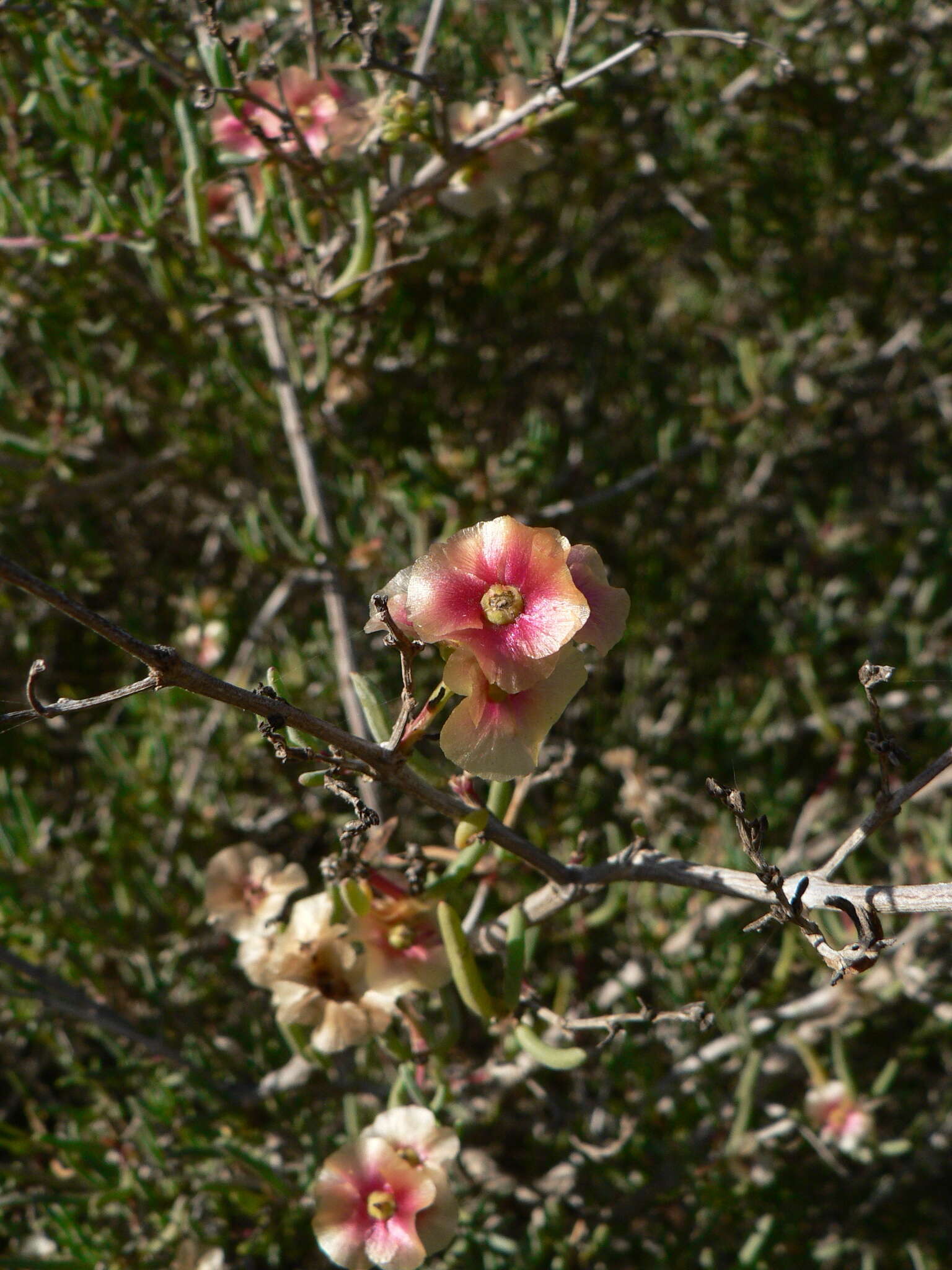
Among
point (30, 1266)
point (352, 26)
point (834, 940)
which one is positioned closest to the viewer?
point (352, 26)

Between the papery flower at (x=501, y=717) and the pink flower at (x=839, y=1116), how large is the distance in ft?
5.07

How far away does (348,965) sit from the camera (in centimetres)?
145

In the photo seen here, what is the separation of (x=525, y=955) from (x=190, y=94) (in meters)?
1.75

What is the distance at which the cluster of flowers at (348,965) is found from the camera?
1405 mm

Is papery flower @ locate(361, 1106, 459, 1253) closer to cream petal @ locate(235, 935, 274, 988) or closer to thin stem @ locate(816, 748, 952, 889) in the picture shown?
cream petal @ locate(235, 935, 274, 988)

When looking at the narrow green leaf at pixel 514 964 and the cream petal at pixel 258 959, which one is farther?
the cream petal at pixel 258 959

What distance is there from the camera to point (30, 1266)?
5.69ft

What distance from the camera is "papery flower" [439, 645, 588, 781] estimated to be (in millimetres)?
1021

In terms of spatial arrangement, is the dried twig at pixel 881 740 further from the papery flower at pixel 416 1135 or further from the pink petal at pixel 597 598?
the papery flower at pixel 416 1135

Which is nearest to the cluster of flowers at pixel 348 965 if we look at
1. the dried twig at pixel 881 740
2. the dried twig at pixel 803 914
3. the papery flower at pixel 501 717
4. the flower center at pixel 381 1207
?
the flower center at pixel 381 1207

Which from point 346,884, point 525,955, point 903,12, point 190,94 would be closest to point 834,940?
point 525,955

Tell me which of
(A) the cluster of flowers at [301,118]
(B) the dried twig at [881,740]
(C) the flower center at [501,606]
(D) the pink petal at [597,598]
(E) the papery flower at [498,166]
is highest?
(A) the cluster of flowers at [301,118]

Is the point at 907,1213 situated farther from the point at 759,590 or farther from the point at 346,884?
the point at 346,884

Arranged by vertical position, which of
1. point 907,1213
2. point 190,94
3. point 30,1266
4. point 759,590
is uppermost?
point 190,94
